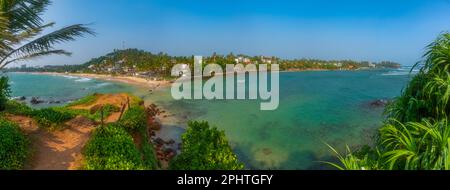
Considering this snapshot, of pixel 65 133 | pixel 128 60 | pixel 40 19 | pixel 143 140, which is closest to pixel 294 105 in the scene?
pixel 143 140

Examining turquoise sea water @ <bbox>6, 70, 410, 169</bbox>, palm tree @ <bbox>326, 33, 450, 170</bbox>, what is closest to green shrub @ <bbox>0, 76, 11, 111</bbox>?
turquoise sea water @ <bbox>6, 70, 410, 169</bbox>

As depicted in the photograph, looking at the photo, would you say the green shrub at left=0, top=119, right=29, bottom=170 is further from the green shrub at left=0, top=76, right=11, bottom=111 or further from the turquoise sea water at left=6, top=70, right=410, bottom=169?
the turquoise sea water at left=6, top=70, right=410, bottom=169

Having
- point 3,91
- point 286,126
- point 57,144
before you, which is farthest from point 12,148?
point 286,126

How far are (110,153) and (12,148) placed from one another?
119 inches

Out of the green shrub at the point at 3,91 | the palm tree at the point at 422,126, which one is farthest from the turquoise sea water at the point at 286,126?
the green shrub at the point at 3,91

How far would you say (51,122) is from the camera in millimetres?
11484

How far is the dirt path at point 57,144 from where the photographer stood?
8.29 metres

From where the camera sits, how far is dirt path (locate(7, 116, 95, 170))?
829cm

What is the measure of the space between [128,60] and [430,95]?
9636 cm

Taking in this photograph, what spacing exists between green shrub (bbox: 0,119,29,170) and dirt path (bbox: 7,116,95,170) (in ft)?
0.98

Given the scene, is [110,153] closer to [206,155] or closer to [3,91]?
[206,155]

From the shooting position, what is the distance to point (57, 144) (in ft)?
32.2
